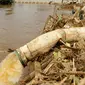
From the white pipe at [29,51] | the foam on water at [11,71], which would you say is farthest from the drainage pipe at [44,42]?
the foam on water at [11,71]

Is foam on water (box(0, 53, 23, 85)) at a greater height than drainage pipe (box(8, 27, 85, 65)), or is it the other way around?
drainage pipe (box(8, 27, 85, 65))

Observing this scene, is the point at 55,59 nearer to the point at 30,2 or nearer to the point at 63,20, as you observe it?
the point at 63,20

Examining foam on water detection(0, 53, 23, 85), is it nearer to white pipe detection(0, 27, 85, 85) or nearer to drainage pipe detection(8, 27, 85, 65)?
white pipe detection(0, 27, 85, 85)

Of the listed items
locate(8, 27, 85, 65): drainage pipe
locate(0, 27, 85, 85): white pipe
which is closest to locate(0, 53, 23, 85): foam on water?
locate(0, 27, 85, 85): white pipe

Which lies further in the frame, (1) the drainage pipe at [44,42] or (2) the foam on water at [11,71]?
(1) the drainage pipe at [44,42]

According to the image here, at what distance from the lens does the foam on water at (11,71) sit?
206 inches

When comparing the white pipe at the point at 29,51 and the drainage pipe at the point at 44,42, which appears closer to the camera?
the white pipe at the point at 29,51

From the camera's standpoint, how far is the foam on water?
522 centimetres

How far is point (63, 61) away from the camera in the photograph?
5180 mm

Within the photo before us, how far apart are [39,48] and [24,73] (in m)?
0.74

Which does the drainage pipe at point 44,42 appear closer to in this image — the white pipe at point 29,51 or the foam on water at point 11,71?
the white pipe at point 29,51

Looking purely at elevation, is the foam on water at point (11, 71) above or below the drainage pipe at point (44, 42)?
below

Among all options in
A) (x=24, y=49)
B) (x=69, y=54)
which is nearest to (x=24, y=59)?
(x=24, y=49)

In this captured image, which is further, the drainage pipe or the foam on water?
the drainage pipe
